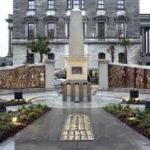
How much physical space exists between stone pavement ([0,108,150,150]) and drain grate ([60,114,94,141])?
18 centimetres

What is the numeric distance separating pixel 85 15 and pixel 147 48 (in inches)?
1146

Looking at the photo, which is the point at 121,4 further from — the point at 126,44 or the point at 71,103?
the point at 71,103

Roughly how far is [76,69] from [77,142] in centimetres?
2049

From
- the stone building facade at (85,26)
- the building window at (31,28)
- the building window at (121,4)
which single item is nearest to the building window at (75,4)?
the stone building facade at (85,26)

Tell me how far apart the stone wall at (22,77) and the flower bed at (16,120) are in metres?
20.9

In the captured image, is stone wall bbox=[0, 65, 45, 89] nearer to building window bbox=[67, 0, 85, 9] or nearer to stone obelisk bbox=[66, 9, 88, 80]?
stone obelisk bbox=[66, 9, 88, 80]

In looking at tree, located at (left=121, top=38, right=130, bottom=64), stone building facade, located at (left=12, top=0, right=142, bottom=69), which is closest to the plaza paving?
tree, located at (left=121, top=38, right=130, bottom=64)

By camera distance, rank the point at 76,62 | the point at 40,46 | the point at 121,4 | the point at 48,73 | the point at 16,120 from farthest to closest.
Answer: the point at 121,4 < the point at 40,46 < the point at 48,73 < the point at 76,62 < the point at 16,120

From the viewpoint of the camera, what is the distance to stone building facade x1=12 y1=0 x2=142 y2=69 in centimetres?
8444

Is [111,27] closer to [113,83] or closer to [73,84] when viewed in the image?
[113,83]

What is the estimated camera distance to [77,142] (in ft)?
44.4

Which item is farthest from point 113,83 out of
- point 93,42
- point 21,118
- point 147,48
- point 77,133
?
point 147,48

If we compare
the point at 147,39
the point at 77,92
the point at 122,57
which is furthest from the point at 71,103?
the point at 147,39

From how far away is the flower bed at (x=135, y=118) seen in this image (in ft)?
51.4
